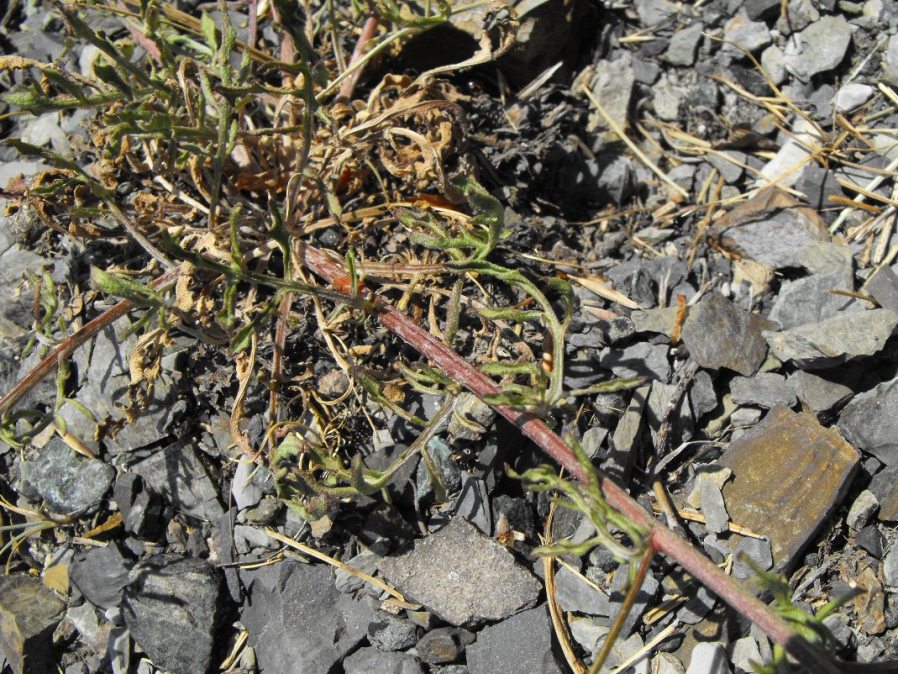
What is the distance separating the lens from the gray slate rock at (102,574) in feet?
8.79

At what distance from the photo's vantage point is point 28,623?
266cm

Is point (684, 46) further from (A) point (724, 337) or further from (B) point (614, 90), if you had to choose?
(A) point (724, 337)

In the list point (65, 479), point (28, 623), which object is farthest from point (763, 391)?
point (28, 623)

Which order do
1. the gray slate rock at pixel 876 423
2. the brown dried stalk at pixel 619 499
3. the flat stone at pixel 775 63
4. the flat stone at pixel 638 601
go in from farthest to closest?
the flat stone at pixel 775 63 → the gray slate rock at pixel 876 423 → the flat stone at pixel 638 601 → the brown dried stalk at pixel 619 499

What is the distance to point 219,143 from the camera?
215cm

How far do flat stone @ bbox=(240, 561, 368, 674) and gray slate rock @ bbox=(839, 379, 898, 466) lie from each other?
1.71m

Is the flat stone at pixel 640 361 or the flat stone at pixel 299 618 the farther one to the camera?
the flat stone at pixel 640 361

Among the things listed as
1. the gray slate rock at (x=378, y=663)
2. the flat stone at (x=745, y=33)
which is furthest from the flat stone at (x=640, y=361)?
the flat stone at (x=745, y=33)

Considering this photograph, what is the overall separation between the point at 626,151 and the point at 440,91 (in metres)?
0.86

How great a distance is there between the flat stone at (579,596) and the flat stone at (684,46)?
2220mm

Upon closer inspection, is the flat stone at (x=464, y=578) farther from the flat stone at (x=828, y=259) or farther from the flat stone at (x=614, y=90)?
the flat stone at (x=614, y=90)

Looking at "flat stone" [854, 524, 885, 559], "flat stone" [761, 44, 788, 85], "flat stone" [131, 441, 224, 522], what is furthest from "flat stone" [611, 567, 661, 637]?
"flat stone" [761, 44, 788, 85]

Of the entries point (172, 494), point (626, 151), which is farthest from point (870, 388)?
point (172, 494)

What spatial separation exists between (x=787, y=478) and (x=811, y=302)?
675 millimetres
